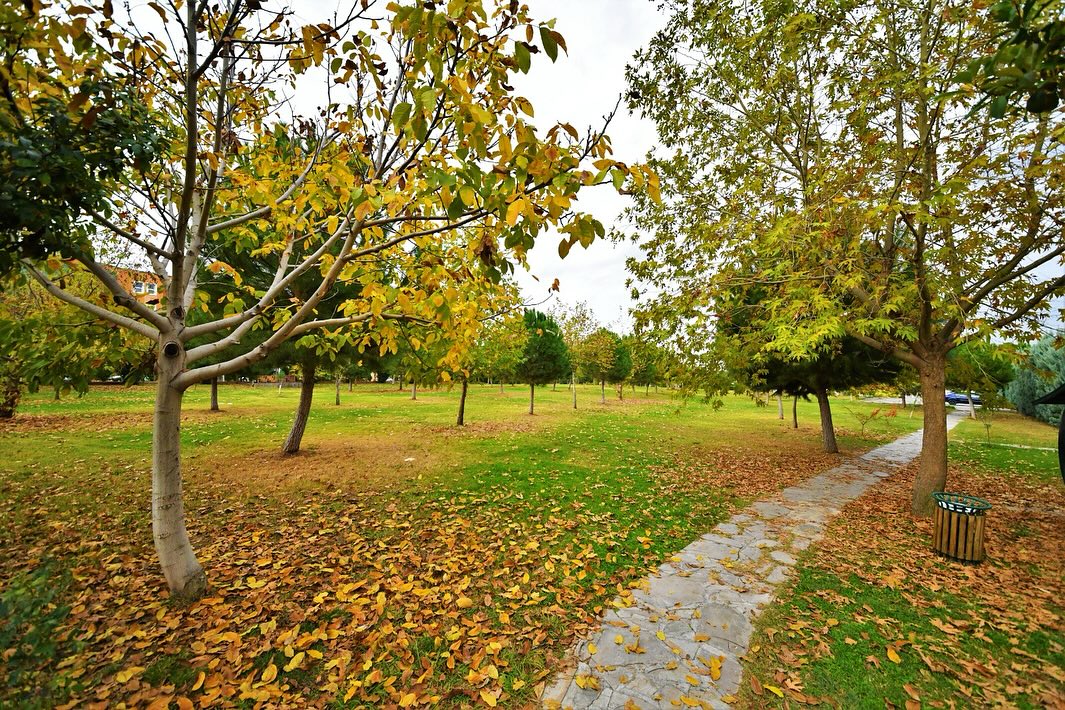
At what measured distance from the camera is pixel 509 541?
5.47 m

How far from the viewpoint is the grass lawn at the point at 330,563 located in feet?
9.46

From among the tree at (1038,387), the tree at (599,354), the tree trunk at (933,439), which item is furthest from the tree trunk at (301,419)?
the tree at (1038,387)

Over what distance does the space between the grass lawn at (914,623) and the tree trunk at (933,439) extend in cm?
46

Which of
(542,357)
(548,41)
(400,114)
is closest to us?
(548,41)

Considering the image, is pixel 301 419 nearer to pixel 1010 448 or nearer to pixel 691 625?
pixel 691 625

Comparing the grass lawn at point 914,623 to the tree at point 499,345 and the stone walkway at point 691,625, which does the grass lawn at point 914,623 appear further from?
the tree at point 499,345

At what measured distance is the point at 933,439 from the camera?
6.80 metres

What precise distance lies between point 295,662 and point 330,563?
5.28 ft

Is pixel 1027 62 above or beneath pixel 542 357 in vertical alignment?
above

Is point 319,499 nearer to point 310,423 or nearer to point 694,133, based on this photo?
point 694,133

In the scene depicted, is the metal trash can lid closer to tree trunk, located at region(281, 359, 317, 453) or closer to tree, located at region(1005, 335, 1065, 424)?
tree trunk, located at region(281, 359, 317, 453)

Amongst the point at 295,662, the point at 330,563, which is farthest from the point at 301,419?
the point at 295,662

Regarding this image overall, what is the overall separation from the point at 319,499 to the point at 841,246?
30.1 ft

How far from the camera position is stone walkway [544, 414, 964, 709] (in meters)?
2.96
